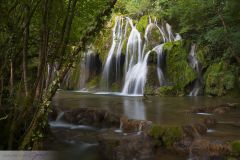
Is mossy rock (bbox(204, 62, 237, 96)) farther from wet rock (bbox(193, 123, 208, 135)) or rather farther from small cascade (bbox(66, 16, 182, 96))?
wet rock (bbox(193, 123, 208, 135))

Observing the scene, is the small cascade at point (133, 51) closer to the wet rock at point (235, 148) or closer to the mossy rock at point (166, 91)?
the mossy rock at point (166, 91)

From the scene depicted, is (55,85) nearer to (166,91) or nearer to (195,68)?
(166,91)

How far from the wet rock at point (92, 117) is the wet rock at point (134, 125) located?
0.41 metres

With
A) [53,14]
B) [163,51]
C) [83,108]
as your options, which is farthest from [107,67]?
[53,14]

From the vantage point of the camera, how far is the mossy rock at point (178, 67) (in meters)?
20.0

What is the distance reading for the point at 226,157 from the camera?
764cm

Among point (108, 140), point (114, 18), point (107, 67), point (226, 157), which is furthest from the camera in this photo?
point (114, 18)

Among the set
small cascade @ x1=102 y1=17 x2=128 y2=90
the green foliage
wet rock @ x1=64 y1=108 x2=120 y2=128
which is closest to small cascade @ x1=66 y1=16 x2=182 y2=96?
small cascade @ x1=102 y1=17 x2=128 y2=90

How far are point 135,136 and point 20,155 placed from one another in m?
7.90

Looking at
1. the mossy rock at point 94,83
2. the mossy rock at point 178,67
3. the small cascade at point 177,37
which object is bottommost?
the mossy rock at point 94,83

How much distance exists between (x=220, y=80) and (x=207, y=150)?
37.2ft

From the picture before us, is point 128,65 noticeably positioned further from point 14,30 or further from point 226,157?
point 14,30

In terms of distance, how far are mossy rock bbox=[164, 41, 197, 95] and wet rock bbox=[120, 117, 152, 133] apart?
974 centimetres

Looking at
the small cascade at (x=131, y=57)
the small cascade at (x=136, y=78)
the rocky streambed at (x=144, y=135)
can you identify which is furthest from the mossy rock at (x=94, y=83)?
the rocky streambed at (x=144, y=135)
